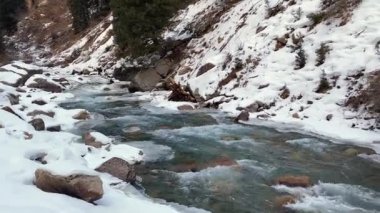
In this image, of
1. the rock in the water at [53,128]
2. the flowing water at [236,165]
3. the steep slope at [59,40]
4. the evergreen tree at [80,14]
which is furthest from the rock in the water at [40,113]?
the evergreen tree at [80,14]

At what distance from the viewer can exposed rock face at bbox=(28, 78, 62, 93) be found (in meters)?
25.6

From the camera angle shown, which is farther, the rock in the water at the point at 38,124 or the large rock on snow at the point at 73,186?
the rock in the water at the point at 38,124

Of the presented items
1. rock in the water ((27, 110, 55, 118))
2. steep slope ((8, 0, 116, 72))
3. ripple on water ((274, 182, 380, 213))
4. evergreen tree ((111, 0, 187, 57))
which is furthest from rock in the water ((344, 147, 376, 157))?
steep slope ((8, 0, 116, 72))

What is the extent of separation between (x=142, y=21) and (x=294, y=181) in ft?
54.4

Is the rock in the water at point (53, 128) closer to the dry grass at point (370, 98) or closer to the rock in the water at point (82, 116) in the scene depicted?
the rock in the water at point (82, 116)

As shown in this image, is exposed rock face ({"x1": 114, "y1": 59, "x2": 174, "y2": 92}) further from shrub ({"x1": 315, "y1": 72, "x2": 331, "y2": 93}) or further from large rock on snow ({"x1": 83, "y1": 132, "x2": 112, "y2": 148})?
large rock on snow ({"x1": 83, "y1": 132, "x2": 112, "y2": 148})

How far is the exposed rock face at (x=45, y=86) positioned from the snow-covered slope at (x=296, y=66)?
676cm

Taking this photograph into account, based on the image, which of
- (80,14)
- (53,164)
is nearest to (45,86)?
(53,164)

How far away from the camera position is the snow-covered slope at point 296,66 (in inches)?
584

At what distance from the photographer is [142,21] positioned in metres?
24.6

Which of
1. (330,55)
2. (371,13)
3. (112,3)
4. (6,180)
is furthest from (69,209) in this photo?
(112,3)

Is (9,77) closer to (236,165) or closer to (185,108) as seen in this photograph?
(185,108)

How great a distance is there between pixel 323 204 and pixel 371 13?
9900 millimetres

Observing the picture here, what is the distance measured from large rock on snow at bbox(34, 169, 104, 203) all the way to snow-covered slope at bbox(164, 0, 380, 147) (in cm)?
771
